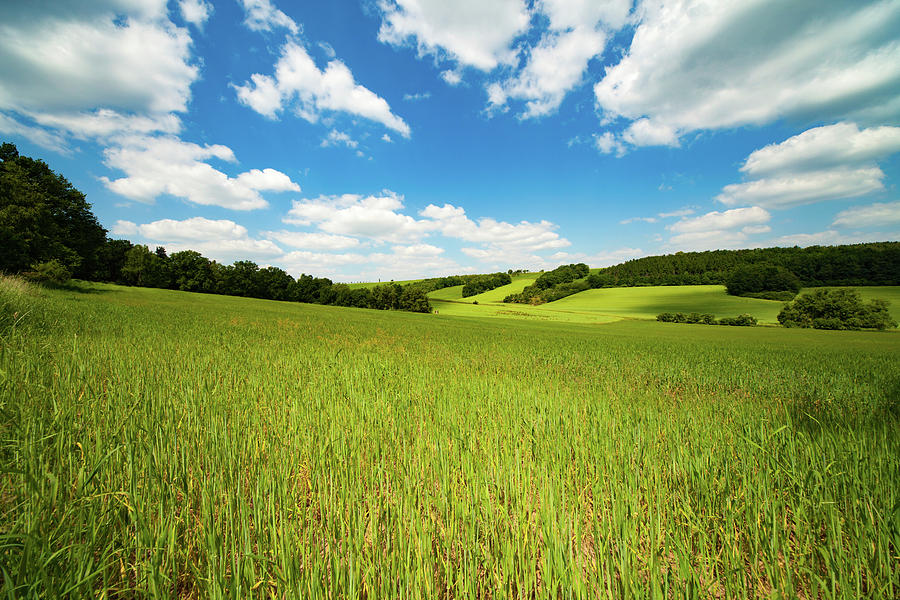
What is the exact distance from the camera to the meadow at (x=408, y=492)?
1.64 m

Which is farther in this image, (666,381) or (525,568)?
(666,381)

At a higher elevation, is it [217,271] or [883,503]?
[217,271]

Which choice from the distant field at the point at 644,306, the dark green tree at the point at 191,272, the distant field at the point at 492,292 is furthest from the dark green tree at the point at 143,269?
the distant field at the point at 492,292

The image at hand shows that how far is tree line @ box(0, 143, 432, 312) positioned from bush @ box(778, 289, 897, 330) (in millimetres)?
54214

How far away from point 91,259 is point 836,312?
320 feet

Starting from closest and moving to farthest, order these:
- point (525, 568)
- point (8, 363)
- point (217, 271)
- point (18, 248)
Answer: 1. point (525, 568)
2. point (8, 363)
3. point (18, 248)
4. point (217, 271)

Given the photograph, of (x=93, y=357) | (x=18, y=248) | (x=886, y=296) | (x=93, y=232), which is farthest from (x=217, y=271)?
(x=886, y=296)

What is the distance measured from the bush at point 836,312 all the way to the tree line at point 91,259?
54.2 metres

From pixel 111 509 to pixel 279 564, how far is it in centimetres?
111

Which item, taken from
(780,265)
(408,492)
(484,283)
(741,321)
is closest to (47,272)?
(408,492)

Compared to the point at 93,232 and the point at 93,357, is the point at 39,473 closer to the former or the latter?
the point at 93,357

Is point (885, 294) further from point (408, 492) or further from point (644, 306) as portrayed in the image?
point (408, 492)

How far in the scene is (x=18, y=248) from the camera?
25203mm

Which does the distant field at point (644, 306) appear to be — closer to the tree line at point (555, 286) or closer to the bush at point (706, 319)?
the bush at point (706, 319)
